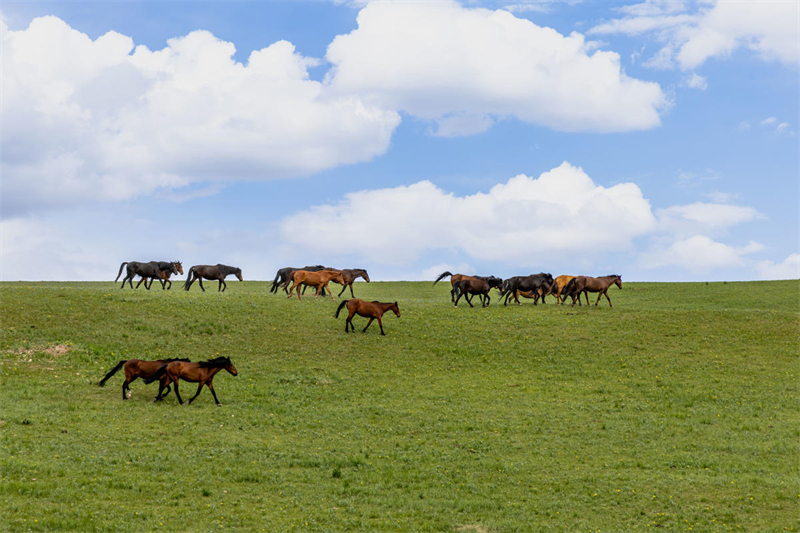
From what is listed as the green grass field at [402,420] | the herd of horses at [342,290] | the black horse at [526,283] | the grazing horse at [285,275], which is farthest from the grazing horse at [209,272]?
the black horse at [526,283]

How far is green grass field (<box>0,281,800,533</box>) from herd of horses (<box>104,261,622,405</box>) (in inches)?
38.8

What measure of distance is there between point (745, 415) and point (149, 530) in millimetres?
21809

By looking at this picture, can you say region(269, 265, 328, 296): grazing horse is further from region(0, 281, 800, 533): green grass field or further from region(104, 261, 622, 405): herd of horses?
region(0, 281, 800, 533): green grass field

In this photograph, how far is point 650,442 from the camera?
2116cm

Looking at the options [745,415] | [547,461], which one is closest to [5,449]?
[547,461]

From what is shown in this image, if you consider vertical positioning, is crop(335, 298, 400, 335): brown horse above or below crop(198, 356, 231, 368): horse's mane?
above

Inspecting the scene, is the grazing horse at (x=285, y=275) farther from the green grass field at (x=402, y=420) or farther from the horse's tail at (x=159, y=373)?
the horse's tail at (x=159, y=373)

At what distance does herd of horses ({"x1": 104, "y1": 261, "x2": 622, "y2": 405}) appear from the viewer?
23.4 metres

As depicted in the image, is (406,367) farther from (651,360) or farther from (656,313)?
(656,313)

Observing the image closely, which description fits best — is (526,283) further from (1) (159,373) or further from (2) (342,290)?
(1) (159,373)

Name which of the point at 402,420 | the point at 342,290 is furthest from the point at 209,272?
the point at 402,420

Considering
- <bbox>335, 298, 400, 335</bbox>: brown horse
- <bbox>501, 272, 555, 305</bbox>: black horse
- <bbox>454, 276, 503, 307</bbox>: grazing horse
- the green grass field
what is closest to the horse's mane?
the green grass field

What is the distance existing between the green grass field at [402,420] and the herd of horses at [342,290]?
3.23 feet

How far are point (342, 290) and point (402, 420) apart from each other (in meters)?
22.9
